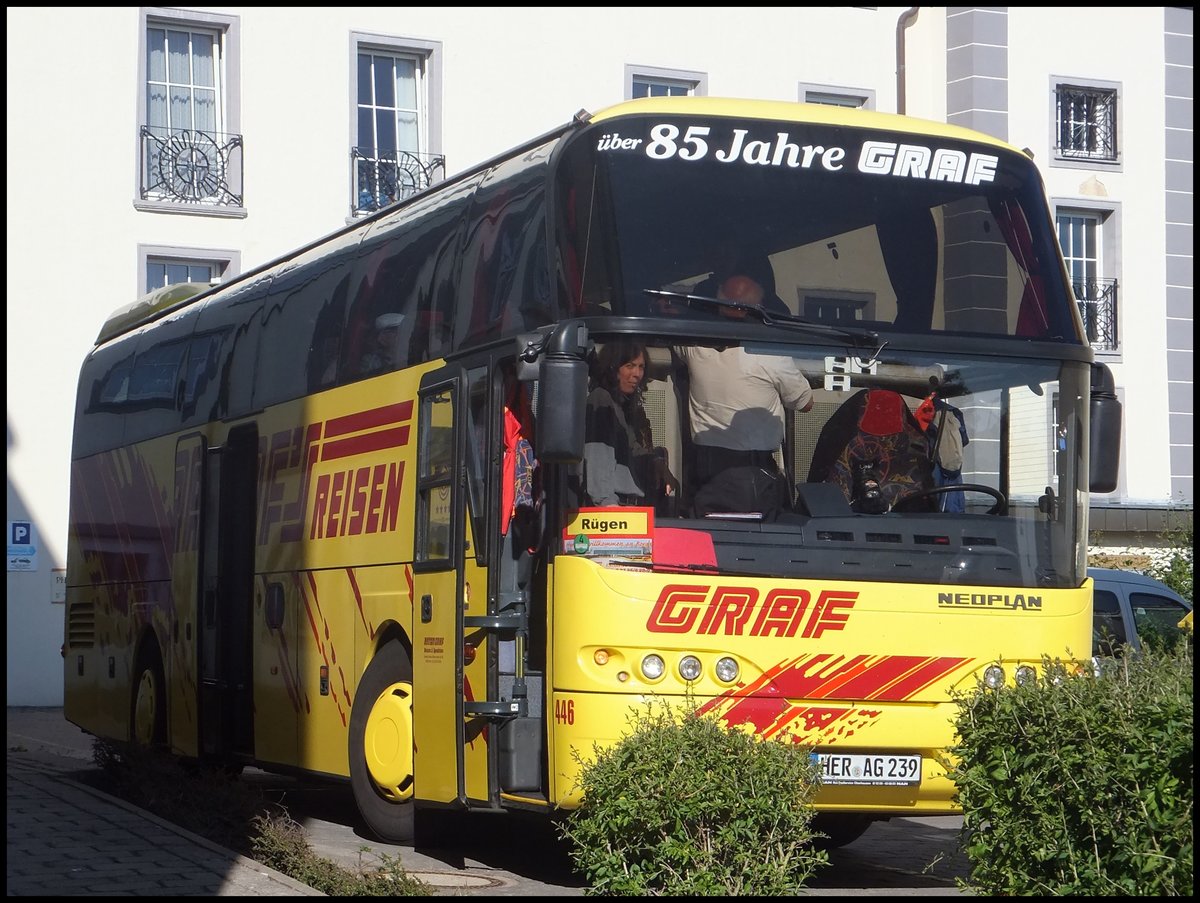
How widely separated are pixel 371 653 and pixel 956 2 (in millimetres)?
23811

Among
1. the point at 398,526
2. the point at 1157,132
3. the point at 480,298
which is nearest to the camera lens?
the point at 480,298

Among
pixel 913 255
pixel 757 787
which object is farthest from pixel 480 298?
pixel 757 787

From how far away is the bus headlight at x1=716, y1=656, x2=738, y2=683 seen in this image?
8.98m

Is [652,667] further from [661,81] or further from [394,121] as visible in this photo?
[661,81]

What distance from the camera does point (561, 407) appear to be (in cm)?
867

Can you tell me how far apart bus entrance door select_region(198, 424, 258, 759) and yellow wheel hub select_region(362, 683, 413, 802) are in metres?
2.87

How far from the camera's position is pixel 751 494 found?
29.9ft

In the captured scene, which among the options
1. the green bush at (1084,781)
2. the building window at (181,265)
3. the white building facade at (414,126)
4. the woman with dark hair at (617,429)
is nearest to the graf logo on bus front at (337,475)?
the woman with dark hair at (617,429)

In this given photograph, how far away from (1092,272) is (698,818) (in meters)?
27.6

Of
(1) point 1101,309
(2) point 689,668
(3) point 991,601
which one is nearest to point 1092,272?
(1) point 1101,309

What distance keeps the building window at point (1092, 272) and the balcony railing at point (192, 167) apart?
47.6 ft

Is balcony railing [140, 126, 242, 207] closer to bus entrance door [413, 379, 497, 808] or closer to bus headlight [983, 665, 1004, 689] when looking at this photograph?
bus entrance door [413, 379, 497, 808]

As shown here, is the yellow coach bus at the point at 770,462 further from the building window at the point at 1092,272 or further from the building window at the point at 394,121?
the building window at the point at 1092,272

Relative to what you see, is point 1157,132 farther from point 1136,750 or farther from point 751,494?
point 1136,750
